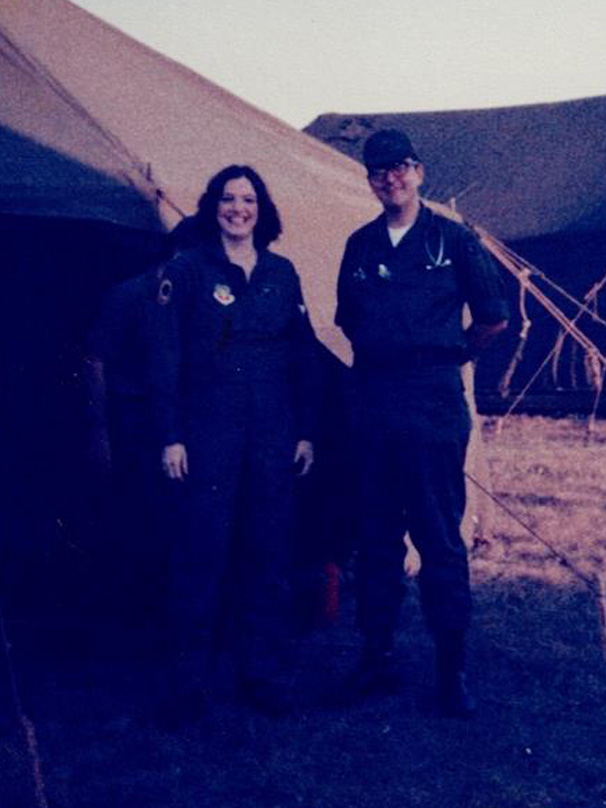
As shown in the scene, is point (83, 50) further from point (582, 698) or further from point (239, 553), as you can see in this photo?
point (582, 698)

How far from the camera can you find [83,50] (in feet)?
17.6

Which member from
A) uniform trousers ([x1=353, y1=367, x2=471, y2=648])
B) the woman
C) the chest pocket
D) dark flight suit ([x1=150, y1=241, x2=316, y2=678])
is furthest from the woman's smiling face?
uniform trousers ([x1=353, y1=367, x2=471, y2=648])

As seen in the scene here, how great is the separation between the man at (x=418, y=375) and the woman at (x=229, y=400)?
0.92 ft

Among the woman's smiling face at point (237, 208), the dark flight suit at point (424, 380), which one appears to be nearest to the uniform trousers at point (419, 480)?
the dark flight suit at point (424, 380)

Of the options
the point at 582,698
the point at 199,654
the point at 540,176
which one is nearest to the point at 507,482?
the point at 582,698

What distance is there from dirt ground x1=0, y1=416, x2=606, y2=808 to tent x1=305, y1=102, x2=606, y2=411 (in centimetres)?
841

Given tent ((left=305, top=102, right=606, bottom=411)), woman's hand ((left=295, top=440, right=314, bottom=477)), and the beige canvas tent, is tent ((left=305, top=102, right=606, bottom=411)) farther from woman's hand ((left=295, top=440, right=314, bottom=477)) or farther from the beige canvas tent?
woman's hand ((left=295, top=440, right=314, bottom=477))

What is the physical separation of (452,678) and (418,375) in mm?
1129

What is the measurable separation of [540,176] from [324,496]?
10281 mm

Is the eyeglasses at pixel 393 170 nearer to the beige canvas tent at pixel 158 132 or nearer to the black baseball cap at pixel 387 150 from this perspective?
the black baseball cap at pixel 387 150

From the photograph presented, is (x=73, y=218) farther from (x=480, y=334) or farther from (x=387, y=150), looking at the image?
(x=480, y=334)

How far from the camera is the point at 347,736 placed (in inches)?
152

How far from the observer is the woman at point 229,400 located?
3.80 meters

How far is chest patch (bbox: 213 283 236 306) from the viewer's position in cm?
381
